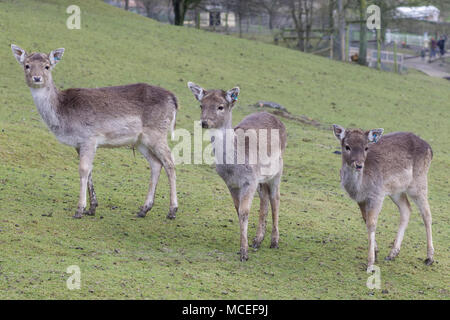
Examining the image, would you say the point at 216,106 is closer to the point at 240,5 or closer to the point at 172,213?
the point at 172,213

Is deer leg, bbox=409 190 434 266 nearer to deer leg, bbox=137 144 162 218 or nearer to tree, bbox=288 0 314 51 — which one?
deer leg, bbox=137 144 162 218

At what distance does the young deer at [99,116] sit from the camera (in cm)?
989

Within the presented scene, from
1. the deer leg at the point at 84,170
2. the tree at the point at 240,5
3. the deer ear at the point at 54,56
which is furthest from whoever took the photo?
the tree at the point at 240,5

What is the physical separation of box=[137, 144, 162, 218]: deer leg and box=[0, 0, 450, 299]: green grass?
1.06ft

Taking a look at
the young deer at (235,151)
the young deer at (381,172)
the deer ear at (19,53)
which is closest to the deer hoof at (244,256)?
the young deer at (235,151)

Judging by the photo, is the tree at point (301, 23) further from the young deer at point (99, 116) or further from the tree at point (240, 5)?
the young deer at point (99, 116)

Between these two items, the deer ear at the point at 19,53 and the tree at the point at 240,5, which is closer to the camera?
the deer ear at the point at 19,53

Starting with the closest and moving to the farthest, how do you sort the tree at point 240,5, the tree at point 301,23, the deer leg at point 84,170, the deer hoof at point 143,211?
the deer leg at point 84,170, the deer hoof at point 143,211, the tree at point 301,23, the tree at point 240,5

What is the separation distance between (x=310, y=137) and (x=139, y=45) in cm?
1037

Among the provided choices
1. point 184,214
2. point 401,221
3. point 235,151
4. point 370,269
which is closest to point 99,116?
point 184,214

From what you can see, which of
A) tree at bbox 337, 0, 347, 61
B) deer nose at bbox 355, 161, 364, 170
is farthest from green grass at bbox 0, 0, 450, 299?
tree at bbox 337, 0, 347, 61

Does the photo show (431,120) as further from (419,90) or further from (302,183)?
(302,183)

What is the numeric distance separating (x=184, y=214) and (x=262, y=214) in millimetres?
1865

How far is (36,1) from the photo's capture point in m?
31.0
